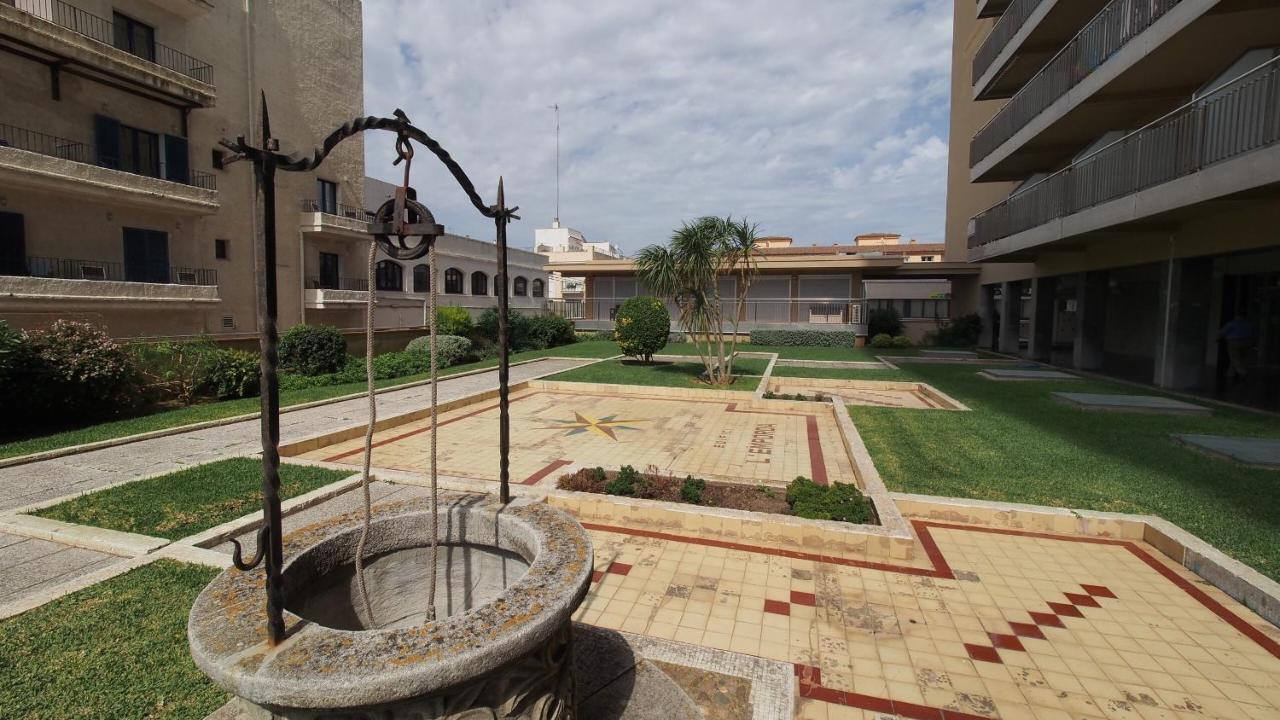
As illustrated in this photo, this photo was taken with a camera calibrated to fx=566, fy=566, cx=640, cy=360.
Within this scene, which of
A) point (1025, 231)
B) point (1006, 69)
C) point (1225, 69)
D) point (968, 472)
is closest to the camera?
point (968, 472)

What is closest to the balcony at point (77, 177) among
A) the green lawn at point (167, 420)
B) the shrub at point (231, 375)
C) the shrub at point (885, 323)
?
the shrub at point (231, 375)

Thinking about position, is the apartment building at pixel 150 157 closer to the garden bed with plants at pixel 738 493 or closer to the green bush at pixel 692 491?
the garden bed with plants at pixel 738 493

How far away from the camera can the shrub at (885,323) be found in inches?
1123

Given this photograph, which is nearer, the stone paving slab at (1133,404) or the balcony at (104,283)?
the stone paving slab at (1133,404)

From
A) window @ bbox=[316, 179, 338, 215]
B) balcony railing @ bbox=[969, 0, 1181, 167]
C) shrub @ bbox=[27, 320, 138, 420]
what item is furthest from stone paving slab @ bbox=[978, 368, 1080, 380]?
window @ bbox=[316, 179, 338, 215]

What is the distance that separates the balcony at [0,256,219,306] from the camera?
42.7 feet

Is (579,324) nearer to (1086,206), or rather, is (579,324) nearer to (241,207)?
(241,207)

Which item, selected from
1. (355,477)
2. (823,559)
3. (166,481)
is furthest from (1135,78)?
(166,481)

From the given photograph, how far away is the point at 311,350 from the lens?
1609 cm

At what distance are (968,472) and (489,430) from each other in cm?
755

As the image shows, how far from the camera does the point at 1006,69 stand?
1797cm

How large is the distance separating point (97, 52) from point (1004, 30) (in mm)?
25320

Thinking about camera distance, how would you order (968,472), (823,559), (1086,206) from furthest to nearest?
(1086,206) → (968,472) → (823,559)

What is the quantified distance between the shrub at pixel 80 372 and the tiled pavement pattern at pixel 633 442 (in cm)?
470
